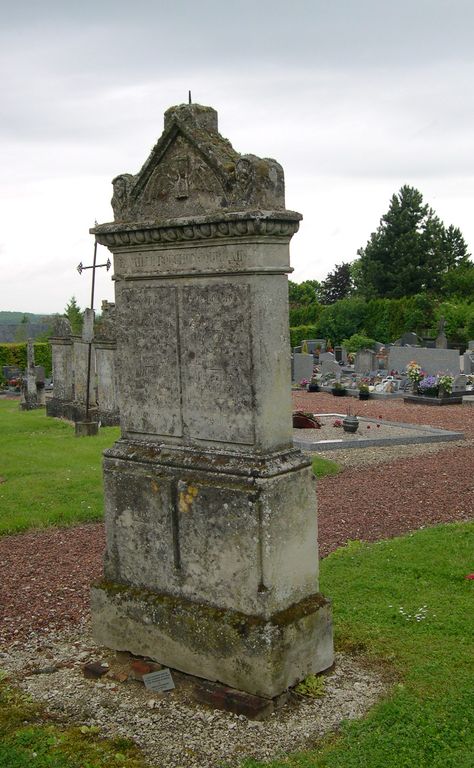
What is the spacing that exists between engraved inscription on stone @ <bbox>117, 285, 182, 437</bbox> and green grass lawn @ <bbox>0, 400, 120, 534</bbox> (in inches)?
183

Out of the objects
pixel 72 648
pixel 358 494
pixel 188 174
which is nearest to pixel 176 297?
pixel 188 174

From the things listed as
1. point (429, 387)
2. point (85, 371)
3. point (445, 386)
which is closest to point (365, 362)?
point (429, 387)

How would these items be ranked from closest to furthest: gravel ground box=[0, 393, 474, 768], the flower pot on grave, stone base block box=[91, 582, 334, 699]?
gravel ground box=[0, 393, 474, 768]
stone base block box=[91, 582, 334, 699]
the flower pot on grave

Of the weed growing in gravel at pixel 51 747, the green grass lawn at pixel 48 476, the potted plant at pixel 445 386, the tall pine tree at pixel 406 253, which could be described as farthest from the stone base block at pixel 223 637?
the tall pine tree at pixel 406 253

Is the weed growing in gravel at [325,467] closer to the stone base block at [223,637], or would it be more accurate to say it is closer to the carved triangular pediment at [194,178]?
the stone base block at [223,637]

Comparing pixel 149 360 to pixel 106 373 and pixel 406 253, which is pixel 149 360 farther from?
pixel 406 253

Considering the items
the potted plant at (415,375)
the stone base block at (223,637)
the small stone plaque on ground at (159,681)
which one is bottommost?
the small stone plaque on ground at (159,681)

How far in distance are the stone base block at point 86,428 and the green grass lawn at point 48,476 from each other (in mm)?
209

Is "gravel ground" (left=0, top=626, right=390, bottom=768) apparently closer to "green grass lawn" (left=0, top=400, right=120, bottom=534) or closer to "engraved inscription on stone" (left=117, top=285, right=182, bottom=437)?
"engraved inscription on stone" (left=117, top=285, right=182, bottom=437)

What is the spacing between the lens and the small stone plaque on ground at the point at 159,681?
16.2ft

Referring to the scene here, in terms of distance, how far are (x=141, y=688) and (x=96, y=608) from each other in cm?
75

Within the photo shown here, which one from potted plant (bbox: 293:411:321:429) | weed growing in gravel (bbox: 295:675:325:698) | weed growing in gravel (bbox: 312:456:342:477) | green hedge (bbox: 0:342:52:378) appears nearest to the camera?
weed growing in gravel (bbox: 295:675:325:698)

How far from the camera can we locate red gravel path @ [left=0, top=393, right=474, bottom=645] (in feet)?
22.1

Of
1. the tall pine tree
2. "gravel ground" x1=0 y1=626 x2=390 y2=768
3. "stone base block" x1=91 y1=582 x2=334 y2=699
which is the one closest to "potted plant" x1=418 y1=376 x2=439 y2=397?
"gravel ground" x1=0 y1=626 x2=390 y2=768
